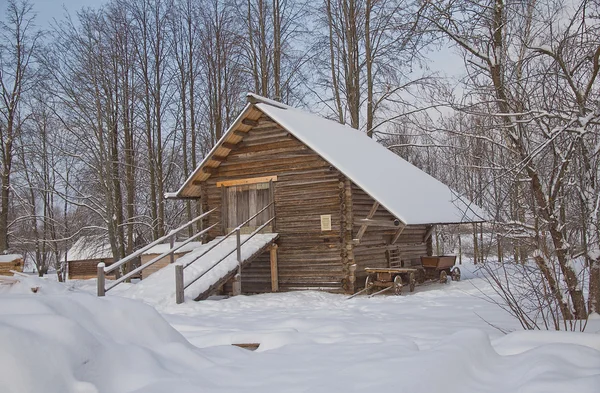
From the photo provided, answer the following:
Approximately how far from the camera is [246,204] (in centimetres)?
1764

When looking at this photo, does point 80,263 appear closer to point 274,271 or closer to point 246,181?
point 246,181

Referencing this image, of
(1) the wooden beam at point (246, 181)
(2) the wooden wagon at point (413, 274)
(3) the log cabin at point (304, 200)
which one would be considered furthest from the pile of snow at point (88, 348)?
(1) the wooden beam at point (246, 181)

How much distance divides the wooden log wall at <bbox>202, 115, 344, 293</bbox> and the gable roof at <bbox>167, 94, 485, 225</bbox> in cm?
69

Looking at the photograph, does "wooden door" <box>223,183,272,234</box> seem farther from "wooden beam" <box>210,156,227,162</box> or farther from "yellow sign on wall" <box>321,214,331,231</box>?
"yellow sign on wall" <box>321,214,331,231</box>

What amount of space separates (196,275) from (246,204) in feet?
13.3

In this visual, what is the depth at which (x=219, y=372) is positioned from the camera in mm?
4574

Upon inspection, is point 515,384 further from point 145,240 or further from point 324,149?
point 145,240

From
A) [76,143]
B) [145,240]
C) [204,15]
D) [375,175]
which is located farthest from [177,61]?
[375,175]

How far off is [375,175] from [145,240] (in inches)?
902

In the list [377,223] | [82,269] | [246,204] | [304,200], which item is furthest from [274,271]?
[82,269]

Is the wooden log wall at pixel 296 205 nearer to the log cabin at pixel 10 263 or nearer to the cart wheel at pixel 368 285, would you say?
the cart wheel at pixel 368 285

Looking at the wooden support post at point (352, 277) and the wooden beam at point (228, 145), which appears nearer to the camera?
the wooden support post at point (352, 277)

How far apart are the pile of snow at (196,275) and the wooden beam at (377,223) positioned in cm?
273

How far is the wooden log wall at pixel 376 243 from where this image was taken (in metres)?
16.2
